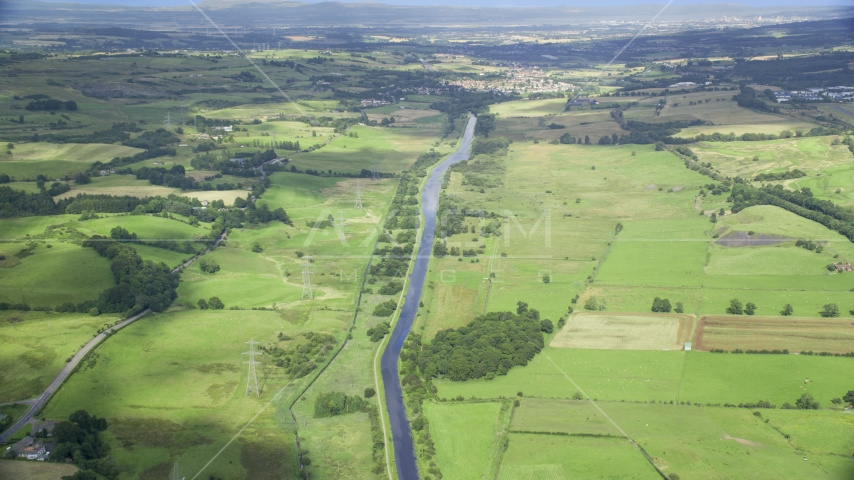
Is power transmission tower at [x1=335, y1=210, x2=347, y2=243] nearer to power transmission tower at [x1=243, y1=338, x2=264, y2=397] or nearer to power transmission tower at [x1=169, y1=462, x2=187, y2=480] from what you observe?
power transmission tower at [x1=243, y1=338, x2=264, y2=397]

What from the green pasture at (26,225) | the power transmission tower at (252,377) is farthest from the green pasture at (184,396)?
the green pasture at (26,225)

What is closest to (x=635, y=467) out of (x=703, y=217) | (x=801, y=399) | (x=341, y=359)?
(x=801, y=399)

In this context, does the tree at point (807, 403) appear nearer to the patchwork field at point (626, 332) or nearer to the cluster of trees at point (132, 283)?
the patchwork field at point (626, 332)

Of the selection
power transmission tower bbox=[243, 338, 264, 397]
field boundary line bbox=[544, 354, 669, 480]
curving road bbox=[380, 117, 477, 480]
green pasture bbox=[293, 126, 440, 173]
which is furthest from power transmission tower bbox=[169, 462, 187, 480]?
green pasture bbox=[293, 126, 440, 173]

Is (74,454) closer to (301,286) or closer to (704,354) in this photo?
(301,286)

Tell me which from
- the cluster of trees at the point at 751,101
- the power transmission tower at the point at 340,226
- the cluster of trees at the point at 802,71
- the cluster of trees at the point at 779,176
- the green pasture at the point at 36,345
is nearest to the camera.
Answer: the green pasture at the point at 36,345

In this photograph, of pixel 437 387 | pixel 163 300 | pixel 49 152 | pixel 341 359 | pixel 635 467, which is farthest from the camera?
pixel 49 152
